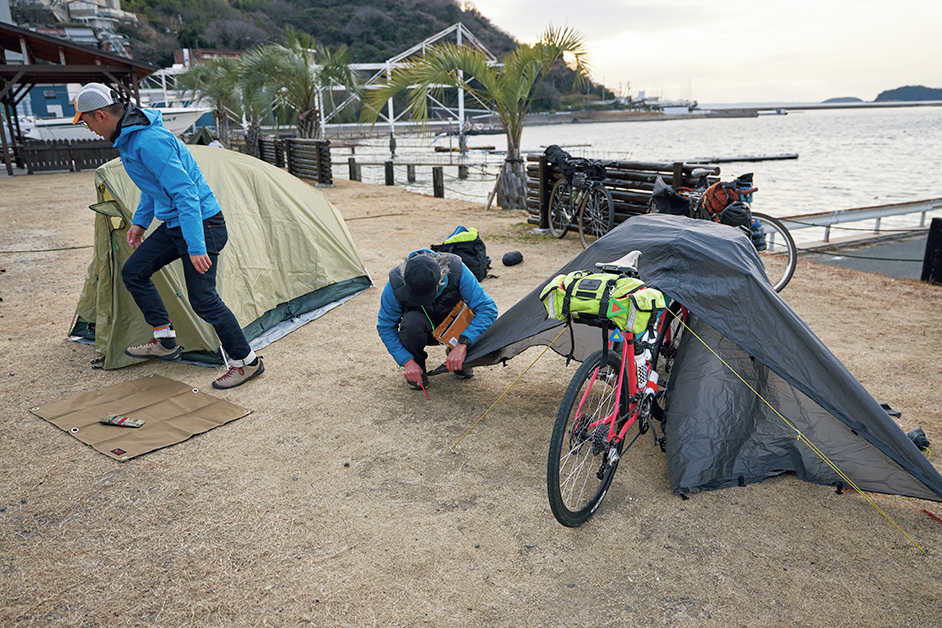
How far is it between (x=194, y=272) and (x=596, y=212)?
19.7 feet

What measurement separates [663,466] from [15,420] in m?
3.95

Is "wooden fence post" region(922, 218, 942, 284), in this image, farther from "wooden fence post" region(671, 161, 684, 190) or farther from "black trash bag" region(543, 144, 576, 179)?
"black trash bag" region(543, 144, 576, 179)

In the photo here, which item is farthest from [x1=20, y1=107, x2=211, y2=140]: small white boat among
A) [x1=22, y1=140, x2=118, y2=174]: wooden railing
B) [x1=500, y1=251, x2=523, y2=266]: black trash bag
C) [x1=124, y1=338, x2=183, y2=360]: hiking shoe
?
[x1=124, y1=338, x2=183, y2=360]: hiking shoe

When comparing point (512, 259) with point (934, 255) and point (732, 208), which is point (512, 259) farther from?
point (934, 255)

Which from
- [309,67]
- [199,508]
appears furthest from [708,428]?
[309,67]

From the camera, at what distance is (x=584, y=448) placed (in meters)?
2.73

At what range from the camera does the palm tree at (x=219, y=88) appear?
2964 cm

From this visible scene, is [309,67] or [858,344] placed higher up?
[309,67]

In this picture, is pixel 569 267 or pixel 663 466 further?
pixel 569 267

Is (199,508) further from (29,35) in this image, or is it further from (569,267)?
(29,35)

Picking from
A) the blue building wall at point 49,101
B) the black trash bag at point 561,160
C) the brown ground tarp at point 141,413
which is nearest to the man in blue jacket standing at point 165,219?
the brown ground tarp at point 141,413

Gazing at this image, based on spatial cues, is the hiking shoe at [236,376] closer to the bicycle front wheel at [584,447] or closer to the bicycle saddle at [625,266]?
the bicycle front wheel at [584,447]

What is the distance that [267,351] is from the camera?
493cm

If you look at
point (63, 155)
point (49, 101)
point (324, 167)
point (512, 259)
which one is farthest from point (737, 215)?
point (49, 101)
